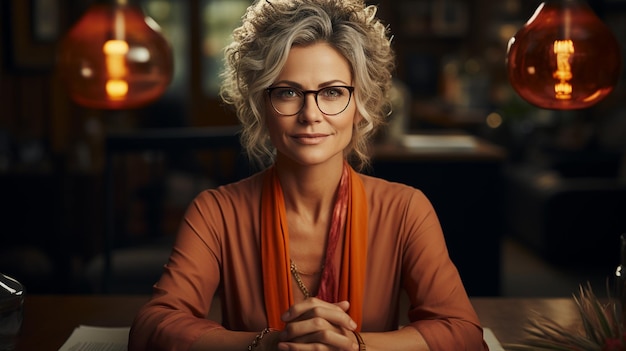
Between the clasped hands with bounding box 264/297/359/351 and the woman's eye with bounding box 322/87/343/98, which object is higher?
the woman's eye with bounding box 322/87/343/98

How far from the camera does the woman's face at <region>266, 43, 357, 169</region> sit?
167 cm

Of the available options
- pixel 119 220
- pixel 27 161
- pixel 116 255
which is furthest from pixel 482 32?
pixel 116 255

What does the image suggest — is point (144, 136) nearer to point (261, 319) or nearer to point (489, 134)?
point (261, 319)

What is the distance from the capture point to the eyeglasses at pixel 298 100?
1676 millimetres

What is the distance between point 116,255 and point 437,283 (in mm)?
2218

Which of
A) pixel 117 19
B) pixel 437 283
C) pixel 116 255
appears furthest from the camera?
pixel 116 255

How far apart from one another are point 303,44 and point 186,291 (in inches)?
20.5

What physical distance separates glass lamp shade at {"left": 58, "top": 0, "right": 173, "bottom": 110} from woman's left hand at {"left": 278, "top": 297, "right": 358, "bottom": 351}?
2.22 ft

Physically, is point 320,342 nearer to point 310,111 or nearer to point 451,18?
point 310,111

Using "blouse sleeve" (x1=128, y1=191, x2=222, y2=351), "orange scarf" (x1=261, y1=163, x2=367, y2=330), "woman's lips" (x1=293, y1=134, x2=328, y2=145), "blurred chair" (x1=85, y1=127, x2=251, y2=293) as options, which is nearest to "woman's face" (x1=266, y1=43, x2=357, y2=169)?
"woman's lips" (x1=293, y1=134, x2=328, y2=145)

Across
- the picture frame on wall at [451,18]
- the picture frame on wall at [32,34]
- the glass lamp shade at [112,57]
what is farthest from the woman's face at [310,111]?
the picture frame on wall at [451,18]

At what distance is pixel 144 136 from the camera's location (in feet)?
10.7

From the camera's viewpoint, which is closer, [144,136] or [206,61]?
[144,136]

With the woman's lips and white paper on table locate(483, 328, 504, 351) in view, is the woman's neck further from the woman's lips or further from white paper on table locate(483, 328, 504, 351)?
white paper on table locate(483, 328, 504, 351)
